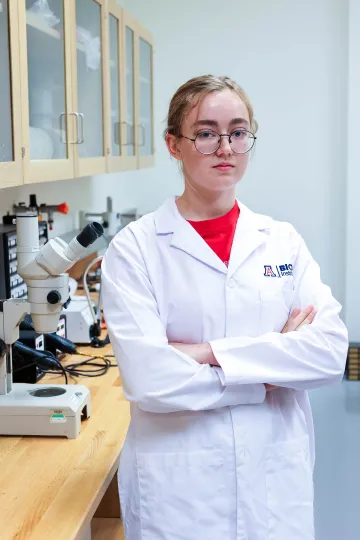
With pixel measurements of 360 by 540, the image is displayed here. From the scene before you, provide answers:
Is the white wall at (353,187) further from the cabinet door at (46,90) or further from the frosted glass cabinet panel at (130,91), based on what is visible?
the cabinet door at (46,90)

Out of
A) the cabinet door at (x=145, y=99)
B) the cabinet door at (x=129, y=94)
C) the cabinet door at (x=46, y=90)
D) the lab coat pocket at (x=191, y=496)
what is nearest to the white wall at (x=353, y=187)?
the cabinet door at (x=145, y=99)

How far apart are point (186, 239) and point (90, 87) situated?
4.60 feet

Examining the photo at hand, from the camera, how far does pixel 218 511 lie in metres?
1.39

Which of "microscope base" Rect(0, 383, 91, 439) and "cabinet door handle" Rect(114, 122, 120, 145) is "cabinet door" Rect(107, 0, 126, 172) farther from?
"microscope base" Rect(0, 383, 91, 439)

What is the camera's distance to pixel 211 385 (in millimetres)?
1394

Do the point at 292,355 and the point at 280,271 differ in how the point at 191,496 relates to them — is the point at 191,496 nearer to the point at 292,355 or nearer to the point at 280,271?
the point at 292,355

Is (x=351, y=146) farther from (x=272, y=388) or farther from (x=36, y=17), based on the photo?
(x=272, y=388)

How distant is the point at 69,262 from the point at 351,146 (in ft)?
10.7

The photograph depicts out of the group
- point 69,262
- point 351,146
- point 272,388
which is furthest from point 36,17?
point 351,146

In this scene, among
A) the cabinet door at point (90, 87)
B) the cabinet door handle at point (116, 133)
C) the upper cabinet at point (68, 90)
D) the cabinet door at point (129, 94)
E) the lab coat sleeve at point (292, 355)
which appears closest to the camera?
the lab coat sleeve at point (292, 355)

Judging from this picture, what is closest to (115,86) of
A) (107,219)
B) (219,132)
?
(107,219)

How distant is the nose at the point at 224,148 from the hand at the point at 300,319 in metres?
0.38

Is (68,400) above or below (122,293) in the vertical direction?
below

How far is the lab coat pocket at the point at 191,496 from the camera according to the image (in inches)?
54.7
